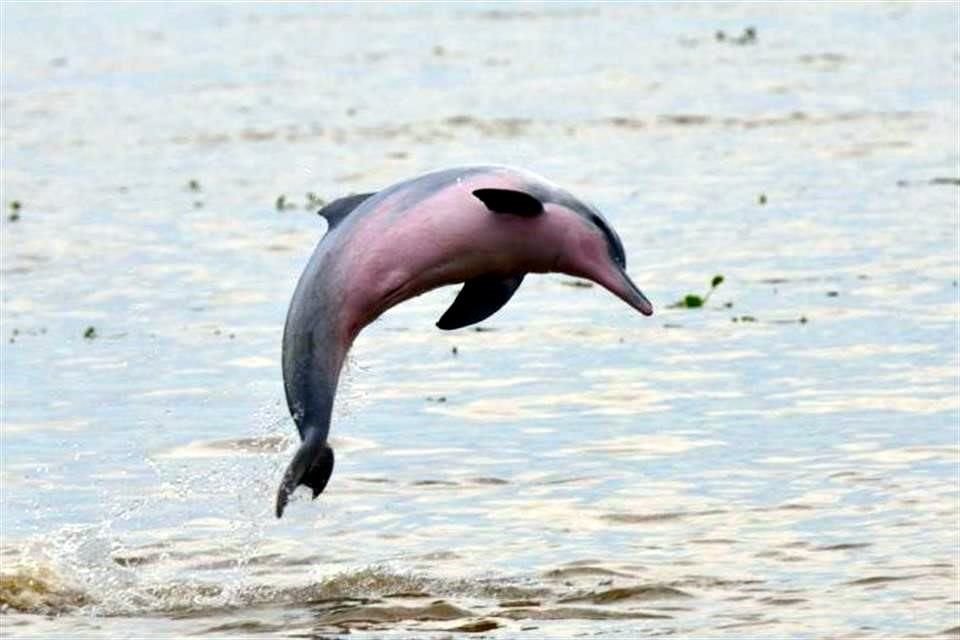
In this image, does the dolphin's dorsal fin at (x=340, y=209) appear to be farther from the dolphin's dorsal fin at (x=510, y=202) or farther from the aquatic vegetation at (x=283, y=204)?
the aquatic vegetation at (x=283, y=204)

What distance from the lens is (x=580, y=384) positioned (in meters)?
15.8

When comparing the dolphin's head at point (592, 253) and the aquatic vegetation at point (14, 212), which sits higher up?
the aquatic vegetation at point (14, 212)

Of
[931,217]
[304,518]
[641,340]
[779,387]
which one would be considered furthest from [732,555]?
[931,217]

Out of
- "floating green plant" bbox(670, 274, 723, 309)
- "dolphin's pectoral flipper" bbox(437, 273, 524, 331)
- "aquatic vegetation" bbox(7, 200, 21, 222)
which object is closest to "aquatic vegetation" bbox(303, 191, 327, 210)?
"aquatic vegetation" bbox(7, 200, 21, 222)

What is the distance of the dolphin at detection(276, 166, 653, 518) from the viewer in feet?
32.3

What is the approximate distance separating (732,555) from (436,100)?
22852 millimetres

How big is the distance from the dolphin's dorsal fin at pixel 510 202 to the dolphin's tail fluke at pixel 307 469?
3.34 ft

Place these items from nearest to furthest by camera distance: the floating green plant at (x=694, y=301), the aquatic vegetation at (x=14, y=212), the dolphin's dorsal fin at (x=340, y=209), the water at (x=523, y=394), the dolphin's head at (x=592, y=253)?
the dolphin's head at (x=592, y=253)
the dolphin's dorsal fin at (x=340, y=209)
the water at (x=523, y=394)
the floating green plant at (x=694, y=301)
the aquatic vegetation at (x=14, y=212)

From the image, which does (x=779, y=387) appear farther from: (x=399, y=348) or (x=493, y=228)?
(x=493, y=228)

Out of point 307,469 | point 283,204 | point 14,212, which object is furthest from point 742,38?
point 307,469

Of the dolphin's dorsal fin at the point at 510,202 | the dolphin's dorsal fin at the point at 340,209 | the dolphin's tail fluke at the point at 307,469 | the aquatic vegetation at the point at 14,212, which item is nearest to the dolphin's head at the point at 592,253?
the dolphin's dorsal fin at the point at 510,202

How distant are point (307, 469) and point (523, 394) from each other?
5.88 meters

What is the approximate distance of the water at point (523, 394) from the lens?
11461mm

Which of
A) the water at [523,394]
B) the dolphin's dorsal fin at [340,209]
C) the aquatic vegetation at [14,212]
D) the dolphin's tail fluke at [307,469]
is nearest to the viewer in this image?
the dolphin's tail fluke at [307,469]
